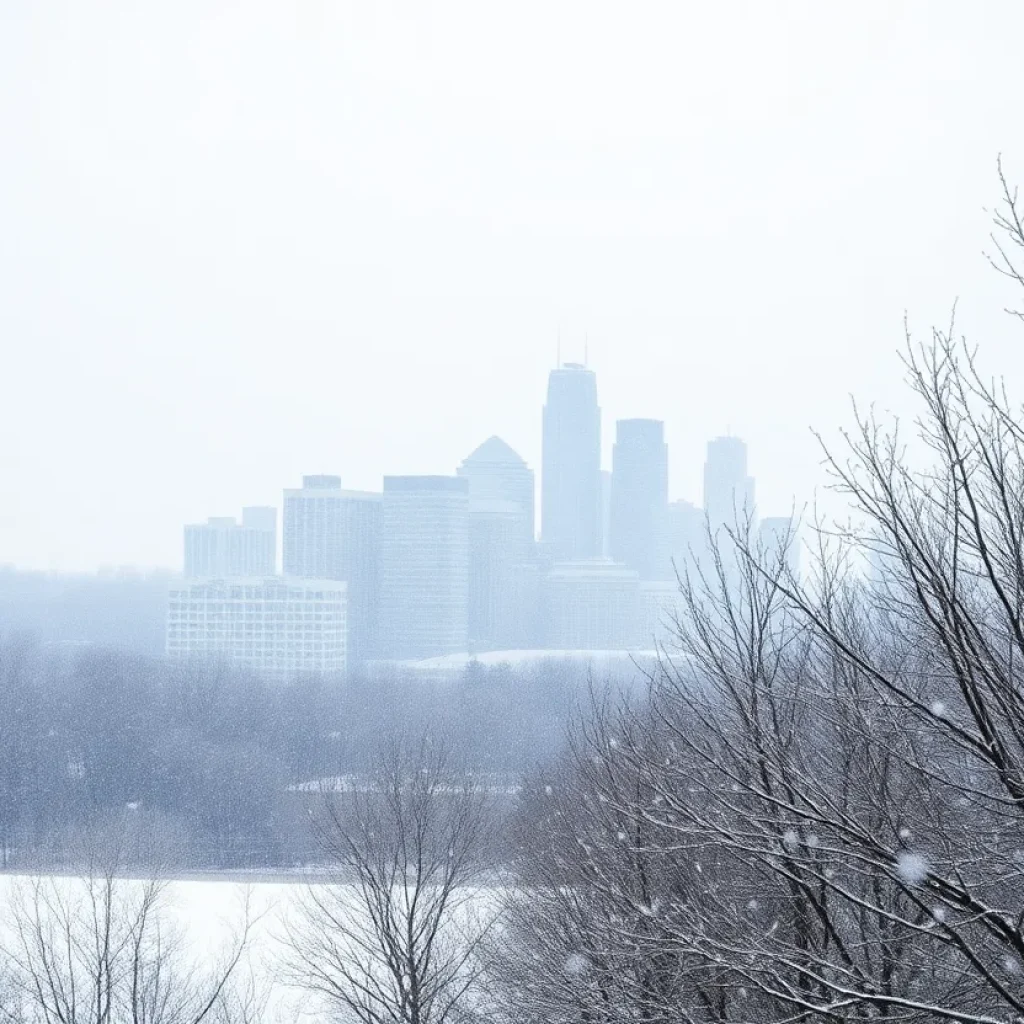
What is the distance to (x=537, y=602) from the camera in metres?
151

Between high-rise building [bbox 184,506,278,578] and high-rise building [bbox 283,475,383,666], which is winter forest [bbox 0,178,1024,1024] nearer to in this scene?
high-rise building [bbox 283,475,383,666]

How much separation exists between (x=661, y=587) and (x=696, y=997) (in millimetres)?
143116

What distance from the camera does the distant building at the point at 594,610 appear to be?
5655 inches

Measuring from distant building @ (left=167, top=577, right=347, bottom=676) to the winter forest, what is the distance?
66099 millimetres

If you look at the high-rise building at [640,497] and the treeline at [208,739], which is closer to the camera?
the treeline at [208,739]

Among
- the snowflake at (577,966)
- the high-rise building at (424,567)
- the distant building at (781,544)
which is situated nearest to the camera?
the distant building at (781,544)

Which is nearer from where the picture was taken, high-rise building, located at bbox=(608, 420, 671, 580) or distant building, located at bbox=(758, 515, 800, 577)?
distant building, located at bbox=(758, 515, 800, 577)

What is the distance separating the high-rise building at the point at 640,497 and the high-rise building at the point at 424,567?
124 ft

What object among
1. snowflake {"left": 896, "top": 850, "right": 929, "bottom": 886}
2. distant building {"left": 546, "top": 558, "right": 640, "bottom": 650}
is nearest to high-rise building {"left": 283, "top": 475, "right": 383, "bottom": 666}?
distant building {"left": 546, "top": 558, "right": 640, "bottom": 650}

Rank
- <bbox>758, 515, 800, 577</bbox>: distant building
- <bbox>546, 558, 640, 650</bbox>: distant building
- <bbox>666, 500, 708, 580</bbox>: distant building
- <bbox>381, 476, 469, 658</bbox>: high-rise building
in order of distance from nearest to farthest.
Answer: <bbox>758, 515, 800, 577</bbox>: distant building < <bbox>381, 476, 469, 658</bbox>: high-rise building < <bbox>546, 558, 640, 650</bbox>: distant building < <bbox>666, 500, 708, 580</bbox>: distant building

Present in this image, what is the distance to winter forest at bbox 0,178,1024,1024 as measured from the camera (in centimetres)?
514

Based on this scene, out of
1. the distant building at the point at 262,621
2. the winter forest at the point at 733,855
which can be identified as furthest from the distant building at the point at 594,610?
the winter forest at the point at 733,855

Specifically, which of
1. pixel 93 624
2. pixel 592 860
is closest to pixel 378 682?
pixel 93 624

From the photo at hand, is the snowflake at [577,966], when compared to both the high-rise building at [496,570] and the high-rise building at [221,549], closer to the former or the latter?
the high-rise building at [496,570]
